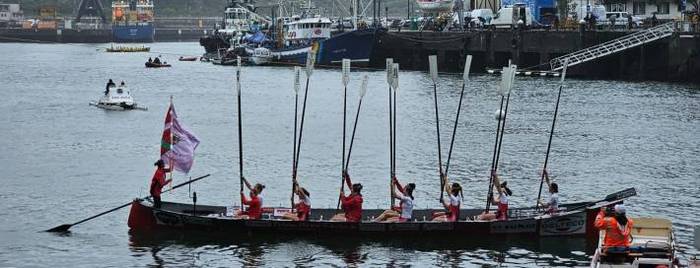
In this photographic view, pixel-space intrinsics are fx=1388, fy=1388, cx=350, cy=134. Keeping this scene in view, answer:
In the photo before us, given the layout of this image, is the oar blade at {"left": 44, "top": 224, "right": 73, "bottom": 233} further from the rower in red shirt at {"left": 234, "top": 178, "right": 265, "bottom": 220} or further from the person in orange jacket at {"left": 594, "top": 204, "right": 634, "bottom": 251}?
the person in orange jacket at {"left": 594, "top": 204, "right": 634, "bottom": 251}

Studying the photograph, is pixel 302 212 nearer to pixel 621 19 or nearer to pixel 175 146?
pixel 175 146

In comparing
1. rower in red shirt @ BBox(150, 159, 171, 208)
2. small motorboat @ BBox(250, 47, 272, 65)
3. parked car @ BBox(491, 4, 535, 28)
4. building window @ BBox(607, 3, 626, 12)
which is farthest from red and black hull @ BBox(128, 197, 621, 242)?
small motorboat @ BBox(250, 47, 272, 65)

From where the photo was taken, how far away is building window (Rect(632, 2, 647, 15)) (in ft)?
401

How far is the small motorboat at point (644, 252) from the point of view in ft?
106

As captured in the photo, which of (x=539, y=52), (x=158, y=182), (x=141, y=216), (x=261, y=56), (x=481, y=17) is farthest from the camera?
(x=261, y=56)

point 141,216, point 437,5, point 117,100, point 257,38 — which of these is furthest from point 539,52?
point 141,216

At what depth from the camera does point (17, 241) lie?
137ft

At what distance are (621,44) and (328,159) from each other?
47750 millimetres

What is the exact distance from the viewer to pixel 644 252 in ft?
108

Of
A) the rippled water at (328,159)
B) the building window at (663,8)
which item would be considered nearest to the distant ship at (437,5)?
the building window at (663,8)

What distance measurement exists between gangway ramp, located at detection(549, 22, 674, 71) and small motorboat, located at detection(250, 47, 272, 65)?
1640 inches

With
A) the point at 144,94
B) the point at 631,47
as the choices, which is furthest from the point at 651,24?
the point at 144,94

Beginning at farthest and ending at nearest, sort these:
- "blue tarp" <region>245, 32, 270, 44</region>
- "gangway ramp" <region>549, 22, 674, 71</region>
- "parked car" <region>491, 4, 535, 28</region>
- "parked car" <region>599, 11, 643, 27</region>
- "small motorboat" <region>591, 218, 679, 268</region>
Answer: "blue tarp" <region>245, 32, 270, 44</region>
"parked car" <region>491, 4, 535, 28</region>
"parked car" <region>599, 11, 643, 27</region>
"gangway ramp" <region>549, 22, 674, 71</region>
"small motorboat" <region>591, 218, 679, 268</region>

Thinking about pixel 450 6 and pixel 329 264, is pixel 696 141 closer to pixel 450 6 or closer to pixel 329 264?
pixel 329 264
